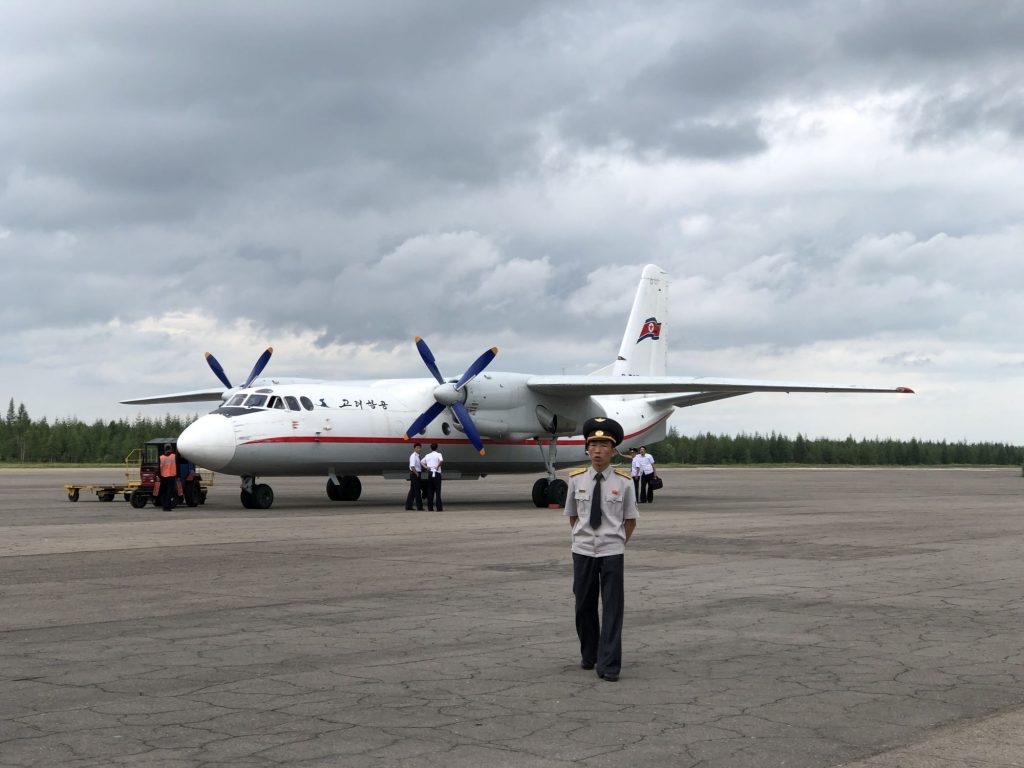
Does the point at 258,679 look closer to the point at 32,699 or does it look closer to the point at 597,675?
the point at 32,699

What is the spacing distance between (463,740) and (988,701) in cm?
333

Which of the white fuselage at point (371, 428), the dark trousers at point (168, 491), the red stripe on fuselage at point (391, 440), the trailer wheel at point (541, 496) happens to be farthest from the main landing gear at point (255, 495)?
the trailer wheel at point (541, 496)

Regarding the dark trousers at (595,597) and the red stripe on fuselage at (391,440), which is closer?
the dark trousers at (595,597)

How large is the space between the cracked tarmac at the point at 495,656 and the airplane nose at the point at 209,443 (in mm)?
8492

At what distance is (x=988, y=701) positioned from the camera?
6.91 m

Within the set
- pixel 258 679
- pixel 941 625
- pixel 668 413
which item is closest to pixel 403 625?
pixel 258 679

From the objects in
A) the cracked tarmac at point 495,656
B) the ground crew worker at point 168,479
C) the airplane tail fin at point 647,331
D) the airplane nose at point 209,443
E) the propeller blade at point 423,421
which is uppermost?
the airplane tail fin at point 647,331

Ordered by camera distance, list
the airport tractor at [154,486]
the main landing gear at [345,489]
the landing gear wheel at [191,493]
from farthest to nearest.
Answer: the main landing gear at [345,489], the landing gear wheel at [191,493], the airport tractor at [154,486]

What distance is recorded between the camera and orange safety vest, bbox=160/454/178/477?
27638 mm

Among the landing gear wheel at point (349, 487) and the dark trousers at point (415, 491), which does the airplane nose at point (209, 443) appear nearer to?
the dark trousers at point (415, 491)

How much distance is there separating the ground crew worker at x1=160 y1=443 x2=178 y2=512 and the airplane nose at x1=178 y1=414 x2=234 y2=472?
878 millimetres

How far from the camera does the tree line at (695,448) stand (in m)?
94.9

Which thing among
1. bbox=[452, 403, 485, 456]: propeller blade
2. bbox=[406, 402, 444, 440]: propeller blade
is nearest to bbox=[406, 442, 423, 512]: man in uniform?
bbox=[406, 402, 444, 440]: propeller blade

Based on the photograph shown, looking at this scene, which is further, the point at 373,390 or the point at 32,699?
the point at 373,390
